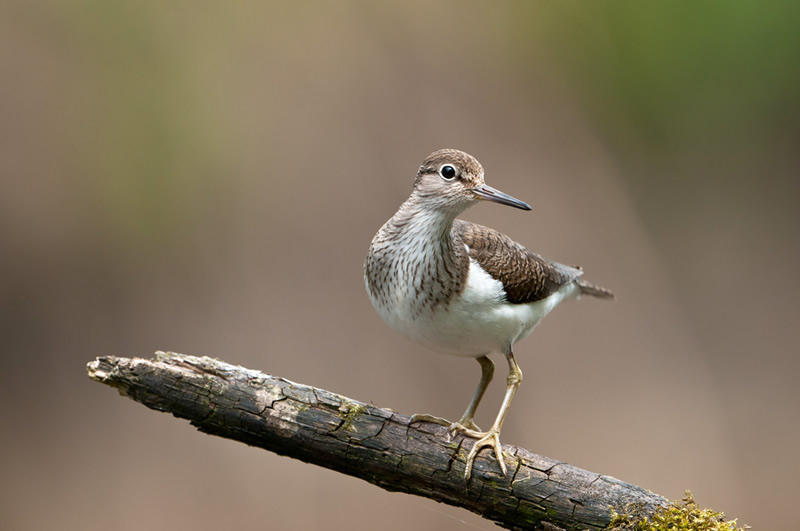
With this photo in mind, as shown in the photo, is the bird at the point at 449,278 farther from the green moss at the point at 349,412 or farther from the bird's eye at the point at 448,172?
the green moss at the point at 349,412

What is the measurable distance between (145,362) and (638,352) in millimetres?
5403

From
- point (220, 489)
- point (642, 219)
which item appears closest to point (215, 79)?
point (220, 489)

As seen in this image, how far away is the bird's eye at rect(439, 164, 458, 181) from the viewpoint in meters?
3.93

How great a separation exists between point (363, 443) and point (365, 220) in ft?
13.0

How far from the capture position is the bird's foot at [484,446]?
3525mm

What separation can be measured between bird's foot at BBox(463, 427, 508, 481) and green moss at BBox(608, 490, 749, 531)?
0.54 meters

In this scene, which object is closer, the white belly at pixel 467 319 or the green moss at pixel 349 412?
the green moss at pixel 349 412

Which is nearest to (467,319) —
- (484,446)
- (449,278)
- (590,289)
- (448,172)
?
(449,278)

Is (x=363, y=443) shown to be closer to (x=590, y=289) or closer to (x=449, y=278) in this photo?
(x=449, y=278)

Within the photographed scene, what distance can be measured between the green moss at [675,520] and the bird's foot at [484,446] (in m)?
0.54

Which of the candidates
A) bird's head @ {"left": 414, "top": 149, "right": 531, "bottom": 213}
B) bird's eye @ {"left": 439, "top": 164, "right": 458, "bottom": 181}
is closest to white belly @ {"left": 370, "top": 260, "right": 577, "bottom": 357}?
bird's head @ {"left": 414, "top": 149, "right": 531, "bottom": 213}

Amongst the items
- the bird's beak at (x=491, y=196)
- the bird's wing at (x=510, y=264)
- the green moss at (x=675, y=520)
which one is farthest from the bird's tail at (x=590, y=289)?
the green moss at (x=675, y=520)

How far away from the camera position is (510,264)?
13.9 ft

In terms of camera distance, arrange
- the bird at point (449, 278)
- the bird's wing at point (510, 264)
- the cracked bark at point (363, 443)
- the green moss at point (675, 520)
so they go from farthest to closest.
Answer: the bird's wing at point (510, 264) < the bird at point (449, 278) < the cracked bark at point (363, 443) < the green moss at point (675, 520)
